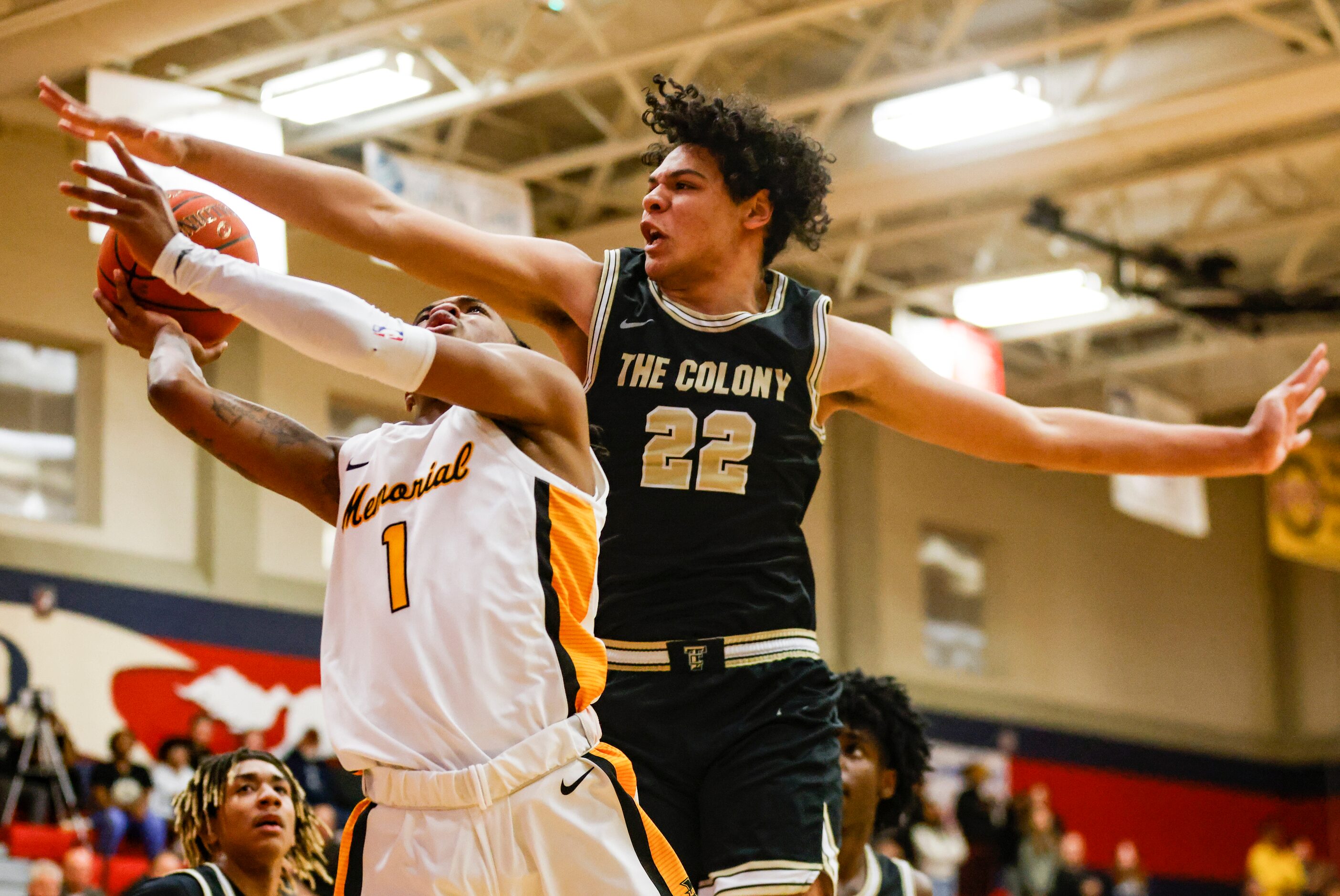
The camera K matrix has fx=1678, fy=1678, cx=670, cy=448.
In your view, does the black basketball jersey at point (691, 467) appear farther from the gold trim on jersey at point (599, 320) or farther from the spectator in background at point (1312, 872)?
the spectator in background at point (1312, 872)

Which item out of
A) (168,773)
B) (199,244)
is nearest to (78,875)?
(168,773)

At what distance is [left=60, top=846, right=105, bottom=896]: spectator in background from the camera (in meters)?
10.5

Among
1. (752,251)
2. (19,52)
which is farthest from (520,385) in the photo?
(19,52)

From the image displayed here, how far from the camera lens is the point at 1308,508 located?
60.1 ft

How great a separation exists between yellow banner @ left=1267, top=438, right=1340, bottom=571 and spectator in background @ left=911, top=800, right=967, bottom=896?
17.2ft

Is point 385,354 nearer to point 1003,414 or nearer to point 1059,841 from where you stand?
point 1003,414

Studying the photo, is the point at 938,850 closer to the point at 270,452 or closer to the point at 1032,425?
the point at 1032,425

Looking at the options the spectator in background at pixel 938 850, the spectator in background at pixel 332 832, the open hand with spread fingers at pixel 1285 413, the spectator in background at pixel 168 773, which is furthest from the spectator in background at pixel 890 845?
the spectator in background at pixel 168 773

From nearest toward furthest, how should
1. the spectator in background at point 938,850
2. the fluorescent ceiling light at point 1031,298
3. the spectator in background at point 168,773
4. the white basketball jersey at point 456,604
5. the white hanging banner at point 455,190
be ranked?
the white basketball jersey at point 456,604, the white hanging banner at point 455,190, the spectator in background at point 168,773, the spectator in background at point 938,850, the fluorescent ceiling light at point 1031,298

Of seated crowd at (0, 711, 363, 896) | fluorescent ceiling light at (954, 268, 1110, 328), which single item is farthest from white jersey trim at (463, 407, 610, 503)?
fluorescent ceiling light at (954, 268, 1110, 328)

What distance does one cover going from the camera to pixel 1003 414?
4156 mm

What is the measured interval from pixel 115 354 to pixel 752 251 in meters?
10.6

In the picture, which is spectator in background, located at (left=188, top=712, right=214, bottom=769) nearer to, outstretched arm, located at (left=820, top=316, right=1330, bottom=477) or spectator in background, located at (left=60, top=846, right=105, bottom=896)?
spectator in background, located at (left=60, top=846, right=105, bottom=896)

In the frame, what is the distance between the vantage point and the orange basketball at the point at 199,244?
356cm
